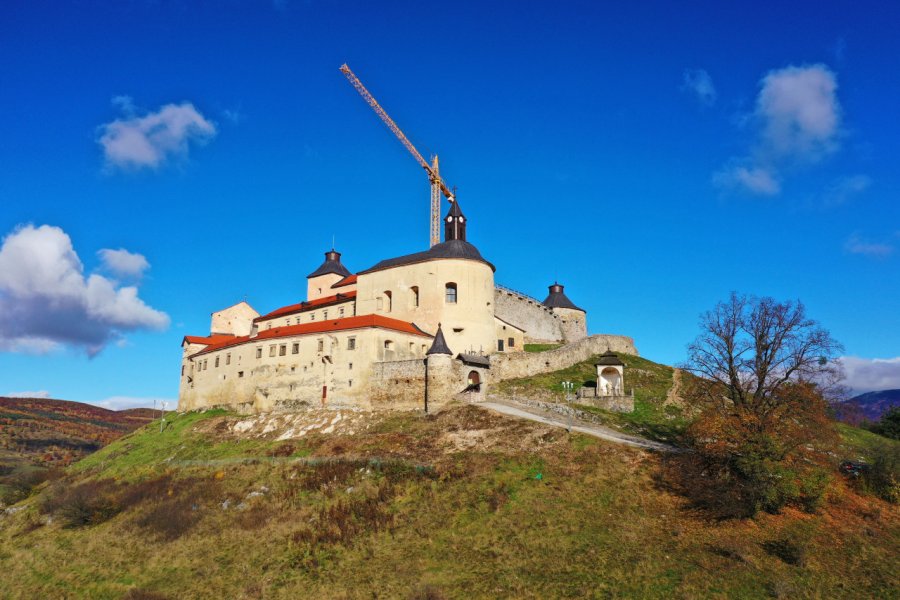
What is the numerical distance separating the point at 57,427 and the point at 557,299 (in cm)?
9307

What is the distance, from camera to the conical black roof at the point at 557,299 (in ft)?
290

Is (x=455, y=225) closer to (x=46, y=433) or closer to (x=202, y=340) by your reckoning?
(x=202, y=340)

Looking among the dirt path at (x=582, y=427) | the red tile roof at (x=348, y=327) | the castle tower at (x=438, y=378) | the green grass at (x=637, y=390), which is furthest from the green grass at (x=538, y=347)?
the dirt path at (x=582, y=427)

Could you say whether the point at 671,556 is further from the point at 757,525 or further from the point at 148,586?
the point at 148,586

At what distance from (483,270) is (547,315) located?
26289 mm

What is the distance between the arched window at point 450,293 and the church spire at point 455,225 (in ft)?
25.9

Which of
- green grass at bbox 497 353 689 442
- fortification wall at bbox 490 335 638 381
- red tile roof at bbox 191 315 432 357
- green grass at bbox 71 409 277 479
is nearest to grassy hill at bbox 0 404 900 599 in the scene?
green grass at bbox 71 409 277 479

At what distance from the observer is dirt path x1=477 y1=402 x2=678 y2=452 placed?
1393 inches

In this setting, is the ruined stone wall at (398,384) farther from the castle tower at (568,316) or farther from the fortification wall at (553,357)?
the castle tower at (568,316)

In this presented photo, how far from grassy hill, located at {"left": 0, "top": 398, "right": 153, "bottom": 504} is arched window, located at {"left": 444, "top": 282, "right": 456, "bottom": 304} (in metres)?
39.9

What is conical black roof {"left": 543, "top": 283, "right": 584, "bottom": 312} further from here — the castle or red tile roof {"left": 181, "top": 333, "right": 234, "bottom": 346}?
red tile roof {"left": 181, "top": 333, "right": 234, "bottom": 346}

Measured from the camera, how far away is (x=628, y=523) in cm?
2623

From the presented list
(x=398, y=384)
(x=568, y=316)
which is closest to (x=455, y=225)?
(x=398, y=384)

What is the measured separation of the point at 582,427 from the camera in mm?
39531
